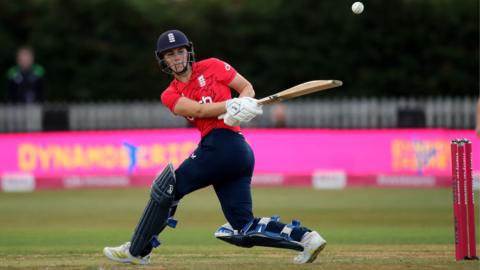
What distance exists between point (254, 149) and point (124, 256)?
9.63 m

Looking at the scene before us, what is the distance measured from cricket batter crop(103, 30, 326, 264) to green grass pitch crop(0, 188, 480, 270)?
22 centimetres

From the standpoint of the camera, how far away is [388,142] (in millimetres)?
17875

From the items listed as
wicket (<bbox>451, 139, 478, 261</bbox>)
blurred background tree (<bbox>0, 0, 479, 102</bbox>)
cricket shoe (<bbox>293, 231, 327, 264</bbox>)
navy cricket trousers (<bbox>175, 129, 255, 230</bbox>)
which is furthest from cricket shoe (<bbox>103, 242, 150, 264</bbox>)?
blurred background tree (<bbox>0, 0, 479, 102</bbox>)

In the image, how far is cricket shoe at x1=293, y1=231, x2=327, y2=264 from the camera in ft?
26.1

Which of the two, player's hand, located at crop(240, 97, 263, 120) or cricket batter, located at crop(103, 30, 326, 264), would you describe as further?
cricket batter, located at crop(103, 30, 326, 264)

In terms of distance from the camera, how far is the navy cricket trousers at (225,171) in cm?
796

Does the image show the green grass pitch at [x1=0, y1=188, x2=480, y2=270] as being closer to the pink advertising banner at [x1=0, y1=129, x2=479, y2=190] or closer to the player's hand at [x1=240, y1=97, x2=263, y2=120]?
the pink advertising banner at [x1=0, y1=129, x2=479, y2=190]

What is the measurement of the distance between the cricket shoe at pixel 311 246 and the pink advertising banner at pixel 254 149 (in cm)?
Result: 972

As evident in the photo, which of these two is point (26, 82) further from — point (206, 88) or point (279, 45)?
point (206, 88)

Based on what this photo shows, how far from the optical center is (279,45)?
76.4 feet

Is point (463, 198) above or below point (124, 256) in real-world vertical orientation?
above

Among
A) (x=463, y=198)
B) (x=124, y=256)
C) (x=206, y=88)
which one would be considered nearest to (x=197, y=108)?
(x=206, y=88)

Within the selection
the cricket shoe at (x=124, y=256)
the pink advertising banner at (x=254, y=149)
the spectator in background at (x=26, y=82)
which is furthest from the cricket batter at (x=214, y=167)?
the spectator in background at (x=26, y=82)

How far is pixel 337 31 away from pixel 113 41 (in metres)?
4.95
